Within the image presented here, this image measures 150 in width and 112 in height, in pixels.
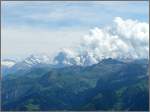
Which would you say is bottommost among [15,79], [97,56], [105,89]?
[97,56]

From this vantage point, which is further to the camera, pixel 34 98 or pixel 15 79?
pixel 15 79

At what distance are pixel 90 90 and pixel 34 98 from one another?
13.7 metres

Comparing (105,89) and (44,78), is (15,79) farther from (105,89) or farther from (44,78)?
(105,89)

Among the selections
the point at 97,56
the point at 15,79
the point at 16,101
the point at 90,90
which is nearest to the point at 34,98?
the point at 16,101

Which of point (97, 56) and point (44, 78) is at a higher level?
point (44, 78)

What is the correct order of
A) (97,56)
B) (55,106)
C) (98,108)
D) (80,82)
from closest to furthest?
1. (98,108)
2. (55,106)
3. (80,82)
4. (97,56)

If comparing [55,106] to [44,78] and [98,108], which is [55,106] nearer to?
[98,108]

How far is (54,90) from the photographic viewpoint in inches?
3627

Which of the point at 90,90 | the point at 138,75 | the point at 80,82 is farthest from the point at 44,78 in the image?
the point at 138,75

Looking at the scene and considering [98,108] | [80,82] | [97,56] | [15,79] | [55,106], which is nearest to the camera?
[98,108]

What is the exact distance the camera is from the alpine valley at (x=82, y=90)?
73.6 m

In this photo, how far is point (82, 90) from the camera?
92125 mm

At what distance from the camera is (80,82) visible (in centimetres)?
A: 9819

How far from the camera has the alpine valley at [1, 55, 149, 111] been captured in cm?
7356
